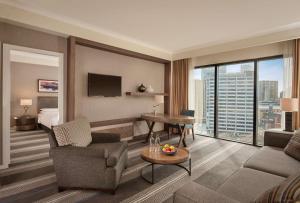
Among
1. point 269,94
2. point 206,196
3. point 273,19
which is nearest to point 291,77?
point 269,94

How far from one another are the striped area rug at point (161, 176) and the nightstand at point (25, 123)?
3988 mm

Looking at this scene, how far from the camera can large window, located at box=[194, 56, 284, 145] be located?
3.87 m

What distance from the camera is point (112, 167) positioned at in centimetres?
197

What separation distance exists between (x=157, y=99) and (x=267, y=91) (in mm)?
2702

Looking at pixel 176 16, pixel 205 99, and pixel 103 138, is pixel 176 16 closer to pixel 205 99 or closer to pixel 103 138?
pixel 103 138

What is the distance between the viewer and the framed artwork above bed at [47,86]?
6.41 metres

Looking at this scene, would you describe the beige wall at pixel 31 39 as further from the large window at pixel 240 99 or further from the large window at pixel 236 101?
the large window at pixel 236 101

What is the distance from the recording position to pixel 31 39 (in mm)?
2926

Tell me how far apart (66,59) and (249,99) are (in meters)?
4.40

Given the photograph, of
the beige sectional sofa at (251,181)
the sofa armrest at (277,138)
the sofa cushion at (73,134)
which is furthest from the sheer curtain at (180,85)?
the sofa cushion at (73,134)

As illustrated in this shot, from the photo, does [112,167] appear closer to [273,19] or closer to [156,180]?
[156,180]

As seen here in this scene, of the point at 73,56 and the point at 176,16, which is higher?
the point at 176,16

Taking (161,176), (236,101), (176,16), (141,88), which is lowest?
(161,176)

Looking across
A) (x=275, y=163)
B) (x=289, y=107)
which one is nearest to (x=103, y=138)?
(x=275, y=163)
